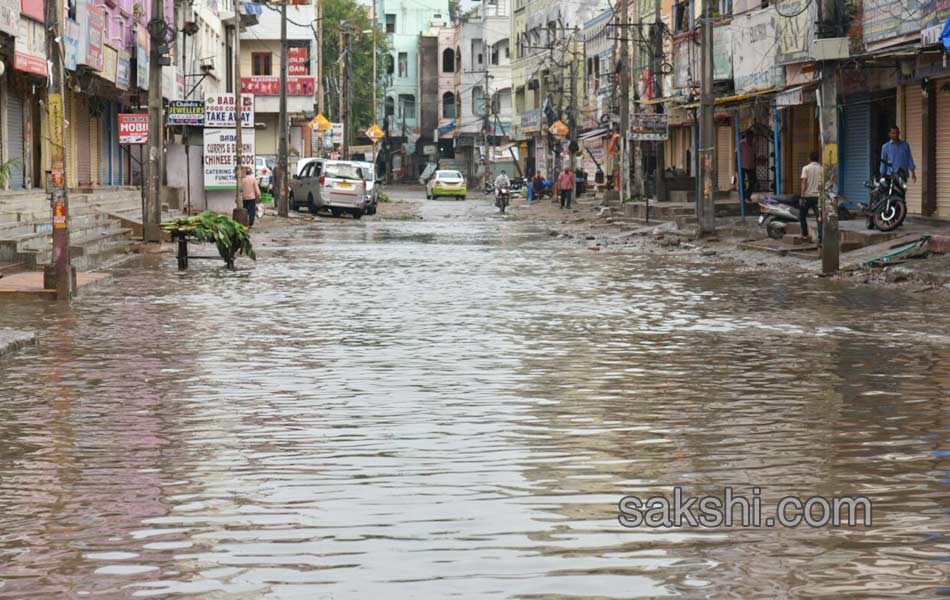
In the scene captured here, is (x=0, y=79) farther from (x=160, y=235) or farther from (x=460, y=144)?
(x=460, y=144)

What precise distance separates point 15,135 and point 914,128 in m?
18.0

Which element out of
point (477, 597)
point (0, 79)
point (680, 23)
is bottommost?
point (477, 597)

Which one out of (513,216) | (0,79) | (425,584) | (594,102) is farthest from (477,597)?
(594,102)

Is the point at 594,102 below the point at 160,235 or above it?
above

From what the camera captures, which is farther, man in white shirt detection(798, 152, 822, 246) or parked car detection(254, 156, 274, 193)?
parked car detection(254, 156, 274, 193)

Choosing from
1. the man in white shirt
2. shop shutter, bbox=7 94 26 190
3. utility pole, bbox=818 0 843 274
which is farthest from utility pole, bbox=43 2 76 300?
the man in white shirt

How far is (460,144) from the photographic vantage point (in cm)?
Answer: 12838

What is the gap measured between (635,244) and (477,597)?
30883 mm

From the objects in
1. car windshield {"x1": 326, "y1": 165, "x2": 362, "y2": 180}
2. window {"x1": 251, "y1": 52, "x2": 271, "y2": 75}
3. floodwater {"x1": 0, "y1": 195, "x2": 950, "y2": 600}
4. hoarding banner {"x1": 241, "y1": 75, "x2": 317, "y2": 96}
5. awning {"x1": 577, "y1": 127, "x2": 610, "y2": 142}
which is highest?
window {"x1": 251, "y1": 52, "x2": 271, "y2": 75}

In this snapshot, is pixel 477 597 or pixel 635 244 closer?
pixel 477 597

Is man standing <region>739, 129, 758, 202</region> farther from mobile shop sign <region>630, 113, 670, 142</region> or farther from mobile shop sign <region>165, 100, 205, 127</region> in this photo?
mobile shop sign <region>165, 100, 205, 127</region>

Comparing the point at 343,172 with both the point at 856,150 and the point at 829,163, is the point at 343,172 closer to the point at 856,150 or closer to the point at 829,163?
the point at 856,150

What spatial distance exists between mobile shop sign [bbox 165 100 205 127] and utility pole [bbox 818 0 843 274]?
18.1m

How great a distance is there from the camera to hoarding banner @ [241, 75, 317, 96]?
80625 mm
